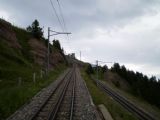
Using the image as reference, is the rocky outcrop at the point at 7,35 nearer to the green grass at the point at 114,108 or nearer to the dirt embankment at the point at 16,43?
the dirt embankment at the point at 16,43

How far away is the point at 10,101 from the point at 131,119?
8.47m

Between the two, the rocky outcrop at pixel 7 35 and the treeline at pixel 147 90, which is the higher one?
the rocky outcrop at pixel 7 35

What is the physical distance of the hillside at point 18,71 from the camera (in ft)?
70.8

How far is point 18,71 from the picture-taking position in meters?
42.7

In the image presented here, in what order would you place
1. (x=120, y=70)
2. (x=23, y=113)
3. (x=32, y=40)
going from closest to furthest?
1. (x=23, y=113)
2. (x=32, y=40)
3. (x=120, y=70)

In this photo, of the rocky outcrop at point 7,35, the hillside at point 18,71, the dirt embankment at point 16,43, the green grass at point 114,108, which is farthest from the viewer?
the dirt embankment at point 16,43

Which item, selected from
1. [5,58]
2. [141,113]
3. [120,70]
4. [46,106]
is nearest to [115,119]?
[46,106]

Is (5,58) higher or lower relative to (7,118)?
higher

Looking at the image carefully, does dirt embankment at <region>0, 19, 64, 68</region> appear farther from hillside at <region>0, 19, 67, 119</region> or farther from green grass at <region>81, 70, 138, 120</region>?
green grass at <region>81, 70, 138, 120</region>

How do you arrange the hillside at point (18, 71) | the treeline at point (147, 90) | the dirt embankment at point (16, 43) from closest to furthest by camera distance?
the hillside at point (18, 71)
the dirt embankment at point (16, 43)
the treeline at point (147, 90)

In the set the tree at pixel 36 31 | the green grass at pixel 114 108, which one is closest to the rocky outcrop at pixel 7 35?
the tree at pixel 36 31

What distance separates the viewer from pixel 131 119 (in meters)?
20.9

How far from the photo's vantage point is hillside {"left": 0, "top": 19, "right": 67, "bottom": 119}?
21.6 m

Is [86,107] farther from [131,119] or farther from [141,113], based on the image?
[141,113]
